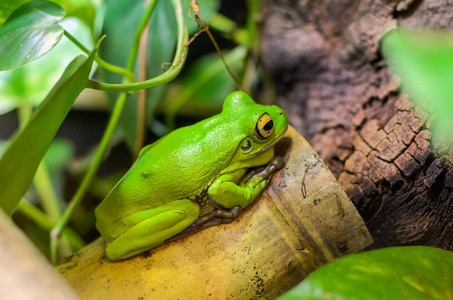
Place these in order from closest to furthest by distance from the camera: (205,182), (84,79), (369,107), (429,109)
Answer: (84,79) < (429,109) < (205,182) < (369,107)

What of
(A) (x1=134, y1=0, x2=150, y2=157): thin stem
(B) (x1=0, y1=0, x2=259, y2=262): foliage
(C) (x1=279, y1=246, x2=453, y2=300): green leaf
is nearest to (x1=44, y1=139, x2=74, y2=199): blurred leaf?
(B) (x1=0, y1=0, x2=259, y2=262): foliage

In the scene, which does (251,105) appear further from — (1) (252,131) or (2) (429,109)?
(2) (429,109)

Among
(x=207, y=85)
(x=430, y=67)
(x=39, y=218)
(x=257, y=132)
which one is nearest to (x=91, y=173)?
(x=39, y=218)

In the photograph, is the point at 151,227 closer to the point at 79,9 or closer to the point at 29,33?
the point at 29,33

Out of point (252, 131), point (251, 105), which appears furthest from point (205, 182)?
point (251, 105)

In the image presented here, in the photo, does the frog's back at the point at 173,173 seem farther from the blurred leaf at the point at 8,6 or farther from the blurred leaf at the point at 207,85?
the blurred leaf at the point at 207,85

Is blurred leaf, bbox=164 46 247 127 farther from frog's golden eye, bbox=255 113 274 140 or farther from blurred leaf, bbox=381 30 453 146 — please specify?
blurred leaf, bbox=381 30 453 146

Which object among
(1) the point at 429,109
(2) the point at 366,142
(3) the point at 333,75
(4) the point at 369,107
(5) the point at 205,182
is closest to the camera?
(1) the point at 429,109
